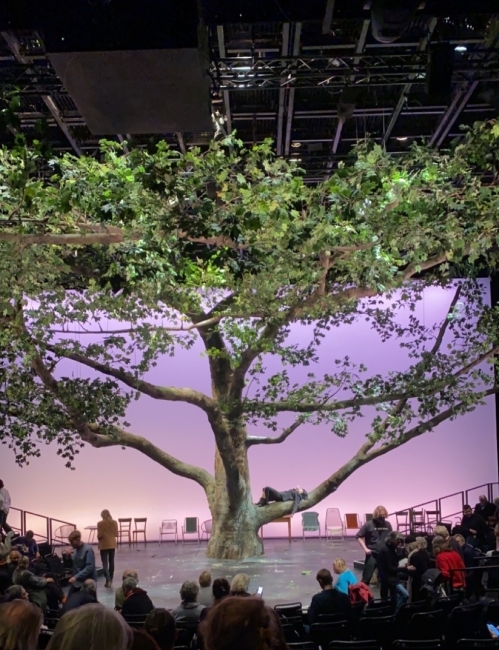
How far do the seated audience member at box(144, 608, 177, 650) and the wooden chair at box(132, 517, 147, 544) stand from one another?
1238 centimetres

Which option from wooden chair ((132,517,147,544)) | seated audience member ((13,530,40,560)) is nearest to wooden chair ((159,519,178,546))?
wooden chair ((132,517,147,544))

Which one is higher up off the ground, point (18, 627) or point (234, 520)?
point (18, 627)

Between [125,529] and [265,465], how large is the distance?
3271 millimetres

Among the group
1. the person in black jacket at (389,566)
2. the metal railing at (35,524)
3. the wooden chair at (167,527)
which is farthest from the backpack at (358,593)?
the metal railing at (35,524)

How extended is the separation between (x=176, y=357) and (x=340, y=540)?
204 inches

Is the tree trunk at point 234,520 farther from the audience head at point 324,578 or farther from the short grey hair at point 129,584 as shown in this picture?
the audience head at point 324,578

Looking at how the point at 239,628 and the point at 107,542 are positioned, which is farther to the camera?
the point at 107,542

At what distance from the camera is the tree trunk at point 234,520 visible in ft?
44.8

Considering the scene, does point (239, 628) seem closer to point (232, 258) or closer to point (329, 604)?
point (329, 604)

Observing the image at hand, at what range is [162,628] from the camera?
3789mm

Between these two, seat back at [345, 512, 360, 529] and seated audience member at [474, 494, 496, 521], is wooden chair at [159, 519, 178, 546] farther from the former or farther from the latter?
seated audience member at [474, 494, 496, 521]

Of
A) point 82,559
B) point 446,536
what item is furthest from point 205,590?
point 446,536

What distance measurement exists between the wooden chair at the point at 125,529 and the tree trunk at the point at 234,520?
110 inches

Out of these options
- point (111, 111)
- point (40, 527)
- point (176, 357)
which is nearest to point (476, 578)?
point (111, 111)
